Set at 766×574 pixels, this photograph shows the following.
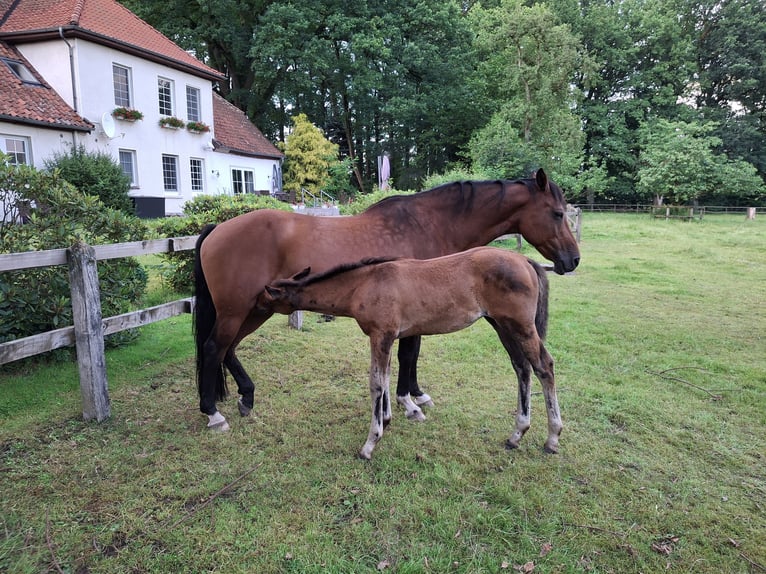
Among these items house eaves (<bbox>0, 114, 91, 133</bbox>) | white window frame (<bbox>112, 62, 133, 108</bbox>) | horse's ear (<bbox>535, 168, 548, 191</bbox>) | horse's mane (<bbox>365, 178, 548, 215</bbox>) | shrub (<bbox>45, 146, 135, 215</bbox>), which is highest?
white window frame (<bbox>112, 62, 133, 108</bbox>)

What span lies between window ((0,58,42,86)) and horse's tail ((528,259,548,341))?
17.4 metres

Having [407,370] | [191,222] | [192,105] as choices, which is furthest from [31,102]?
[407,370]

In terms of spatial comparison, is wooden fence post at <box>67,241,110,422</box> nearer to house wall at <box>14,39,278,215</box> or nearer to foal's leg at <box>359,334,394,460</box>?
foal's leg at <box>359,334,394,460</box>

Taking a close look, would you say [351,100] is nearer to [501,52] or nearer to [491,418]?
[501,52]

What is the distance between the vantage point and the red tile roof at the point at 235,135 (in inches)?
822

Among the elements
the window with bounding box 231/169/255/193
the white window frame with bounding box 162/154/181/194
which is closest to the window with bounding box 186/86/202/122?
the white window frame with bounding box 162/154/181/194

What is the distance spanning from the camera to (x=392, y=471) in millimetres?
3160

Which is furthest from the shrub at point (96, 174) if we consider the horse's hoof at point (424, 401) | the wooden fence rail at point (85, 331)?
the horse's hoof at point (424, 401)

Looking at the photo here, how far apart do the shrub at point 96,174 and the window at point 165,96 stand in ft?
14.0

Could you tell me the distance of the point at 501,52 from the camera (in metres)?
26.5

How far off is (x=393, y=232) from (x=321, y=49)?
25140mm

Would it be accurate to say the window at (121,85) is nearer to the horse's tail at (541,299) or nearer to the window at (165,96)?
the window at (165,96)

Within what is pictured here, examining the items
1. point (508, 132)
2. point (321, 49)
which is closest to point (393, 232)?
point (508, 132)

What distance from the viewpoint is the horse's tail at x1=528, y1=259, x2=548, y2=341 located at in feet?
11.2
